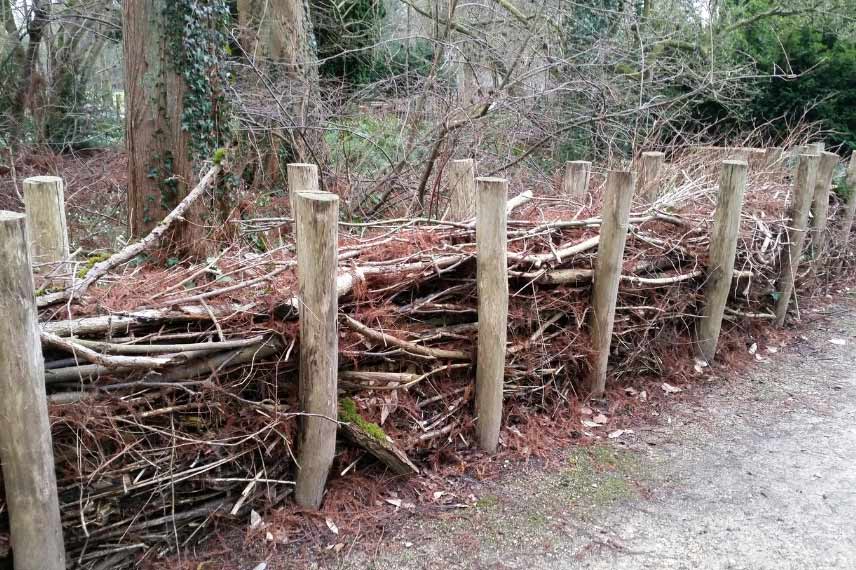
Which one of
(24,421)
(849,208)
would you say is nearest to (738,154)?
(849,208)

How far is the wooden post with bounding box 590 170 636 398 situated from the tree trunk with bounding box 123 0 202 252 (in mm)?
2867

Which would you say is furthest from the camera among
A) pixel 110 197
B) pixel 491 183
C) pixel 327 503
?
pixel 110 197

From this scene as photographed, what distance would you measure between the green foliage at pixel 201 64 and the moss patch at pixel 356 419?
2.83 meters

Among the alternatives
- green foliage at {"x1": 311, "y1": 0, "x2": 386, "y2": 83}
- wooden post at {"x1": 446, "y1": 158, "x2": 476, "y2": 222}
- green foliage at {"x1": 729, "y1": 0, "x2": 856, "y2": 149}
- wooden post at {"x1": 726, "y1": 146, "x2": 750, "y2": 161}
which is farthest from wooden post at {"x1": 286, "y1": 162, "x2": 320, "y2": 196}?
green foliage at {"x1": 729, "y1": 0, "x2": 856, "y2": 149}

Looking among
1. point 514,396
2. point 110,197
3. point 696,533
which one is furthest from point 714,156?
point 110,197

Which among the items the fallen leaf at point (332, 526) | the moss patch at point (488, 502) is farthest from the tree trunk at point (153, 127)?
the moss patch at point (488, 502)

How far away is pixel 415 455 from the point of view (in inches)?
142

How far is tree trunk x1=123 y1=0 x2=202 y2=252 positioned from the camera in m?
5.03

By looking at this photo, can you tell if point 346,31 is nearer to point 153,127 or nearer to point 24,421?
point 153,127

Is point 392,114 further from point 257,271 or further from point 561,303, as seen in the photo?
point 257,271

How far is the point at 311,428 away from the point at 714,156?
19.1ft

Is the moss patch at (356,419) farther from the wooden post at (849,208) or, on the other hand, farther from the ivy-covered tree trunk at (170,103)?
the wooden post at (849,208)

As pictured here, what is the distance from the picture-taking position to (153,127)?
16.9 feet

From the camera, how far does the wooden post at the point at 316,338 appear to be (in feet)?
9.45
